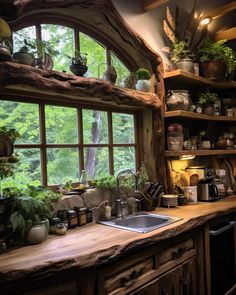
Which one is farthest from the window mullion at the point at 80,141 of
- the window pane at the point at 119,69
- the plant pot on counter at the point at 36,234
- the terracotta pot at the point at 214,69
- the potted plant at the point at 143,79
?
the terracotta pot at the point at 214,69

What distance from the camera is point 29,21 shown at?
2.00 meters

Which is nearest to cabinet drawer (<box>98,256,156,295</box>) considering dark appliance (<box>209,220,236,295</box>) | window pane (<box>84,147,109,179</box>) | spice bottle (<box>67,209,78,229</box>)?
spice bottle (<box>67,209,78,229</box>)

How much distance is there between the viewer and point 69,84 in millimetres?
1874

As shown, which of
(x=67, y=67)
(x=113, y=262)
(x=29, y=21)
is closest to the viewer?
(x=113, y=262)

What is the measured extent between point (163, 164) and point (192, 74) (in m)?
0.92

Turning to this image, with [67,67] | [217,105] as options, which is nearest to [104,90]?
[67,67]

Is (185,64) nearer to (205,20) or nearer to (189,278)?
(205,20)

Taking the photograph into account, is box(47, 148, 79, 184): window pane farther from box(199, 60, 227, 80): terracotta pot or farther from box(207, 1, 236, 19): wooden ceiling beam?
box(207, 1, 236, 19): wooden ceiling beam

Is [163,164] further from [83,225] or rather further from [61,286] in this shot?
[61,286]

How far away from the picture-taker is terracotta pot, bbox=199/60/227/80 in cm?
285

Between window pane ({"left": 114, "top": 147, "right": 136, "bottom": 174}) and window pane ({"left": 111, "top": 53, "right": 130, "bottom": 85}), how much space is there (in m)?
0.61

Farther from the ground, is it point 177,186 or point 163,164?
point 163,164

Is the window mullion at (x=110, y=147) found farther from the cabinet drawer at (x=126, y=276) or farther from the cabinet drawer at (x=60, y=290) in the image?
the cabinet drawer at (x=60, y=290)

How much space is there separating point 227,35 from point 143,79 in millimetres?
1494
